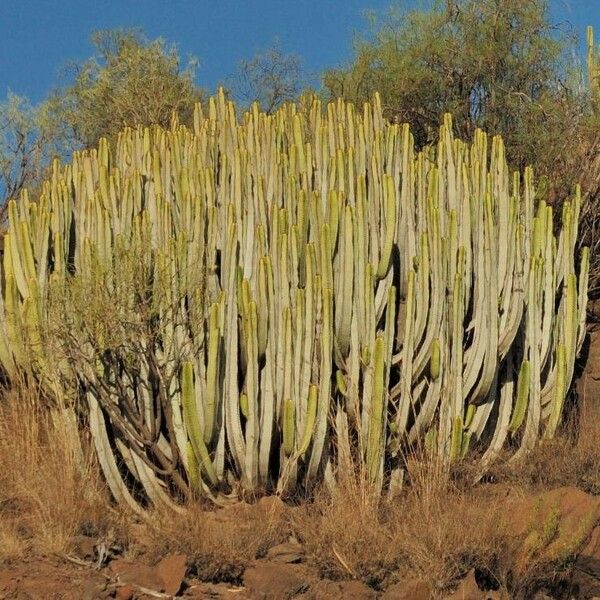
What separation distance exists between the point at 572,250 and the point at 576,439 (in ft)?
5.39

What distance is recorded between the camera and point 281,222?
868 cm

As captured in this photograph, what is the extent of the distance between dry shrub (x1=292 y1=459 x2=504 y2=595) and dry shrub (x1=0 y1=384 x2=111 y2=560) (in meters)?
1.45

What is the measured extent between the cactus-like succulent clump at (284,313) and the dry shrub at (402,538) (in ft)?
1.33

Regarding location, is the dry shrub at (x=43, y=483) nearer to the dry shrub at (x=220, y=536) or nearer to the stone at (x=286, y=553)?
the dry shrub at (x=220, y=536)

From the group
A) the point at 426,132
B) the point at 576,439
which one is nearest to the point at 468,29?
the point at 426,132

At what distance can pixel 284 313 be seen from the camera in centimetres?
822

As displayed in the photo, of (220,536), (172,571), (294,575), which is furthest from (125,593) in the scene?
(294,575)

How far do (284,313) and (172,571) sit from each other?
1.84 m

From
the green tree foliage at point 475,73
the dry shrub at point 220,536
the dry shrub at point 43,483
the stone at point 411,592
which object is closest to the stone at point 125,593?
the dry shrub at point 220,536

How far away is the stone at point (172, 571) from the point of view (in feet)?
24.5

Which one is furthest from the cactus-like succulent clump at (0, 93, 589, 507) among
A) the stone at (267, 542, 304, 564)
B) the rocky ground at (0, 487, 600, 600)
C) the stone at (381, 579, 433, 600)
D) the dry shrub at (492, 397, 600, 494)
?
the stone at (381, 579, 433, 600)

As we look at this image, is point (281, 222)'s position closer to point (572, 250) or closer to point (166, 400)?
point (166, 400)

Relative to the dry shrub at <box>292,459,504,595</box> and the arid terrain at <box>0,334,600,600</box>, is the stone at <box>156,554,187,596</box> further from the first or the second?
the dry shrub at <box>292,459,504,595</box>

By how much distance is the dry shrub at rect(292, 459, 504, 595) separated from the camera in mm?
7578
